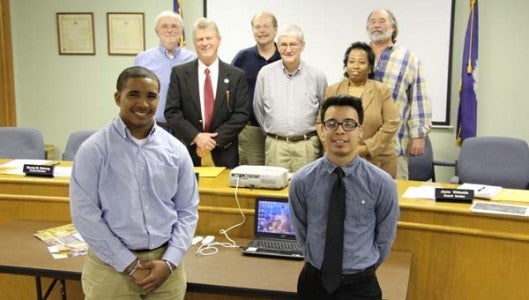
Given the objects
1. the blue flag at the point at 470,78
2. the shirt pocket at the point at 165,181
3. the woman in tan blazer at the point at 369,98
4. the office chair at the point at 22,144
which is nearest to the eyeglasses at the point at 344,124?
the shirt pocket at the point at 165,181

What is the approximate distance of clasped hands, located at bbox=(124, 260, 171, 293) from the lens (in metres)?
1.99

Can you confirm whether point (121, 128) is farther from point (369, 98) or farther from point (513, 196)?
point (513, 196)

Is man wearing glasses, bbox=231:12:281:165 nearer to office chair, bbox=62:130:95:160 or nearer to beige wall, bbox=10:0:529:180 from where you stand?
office chair, bbox=62:130:95:160

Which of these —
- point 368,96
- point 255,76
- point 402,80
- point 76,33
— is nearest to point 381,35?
point 402,80

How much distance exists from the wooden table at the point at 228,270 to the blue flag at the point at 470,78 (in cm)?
248

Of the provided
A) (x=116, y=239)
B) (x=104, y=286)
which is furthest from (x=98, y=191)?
(x=104, y=286)

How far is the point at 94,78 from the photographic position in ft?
18.6

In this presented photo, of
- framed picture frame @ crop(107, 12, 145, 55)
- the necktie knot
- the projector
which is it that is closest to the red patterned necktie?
the projector

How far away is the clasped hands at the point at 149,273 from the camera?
1990mm

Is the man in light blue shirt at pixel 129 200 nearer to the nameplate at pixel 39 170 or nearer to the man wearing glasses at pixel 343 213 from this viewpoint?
the man wearing glasses at pixel 343 213

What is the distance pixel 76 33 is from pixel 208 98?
2729 mm

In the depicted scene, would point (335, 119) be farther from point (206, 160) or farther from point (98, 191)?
point (206, 160)

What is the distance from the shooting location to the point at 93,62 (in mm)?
5652

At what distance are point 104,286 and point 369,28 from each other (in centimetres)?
250
